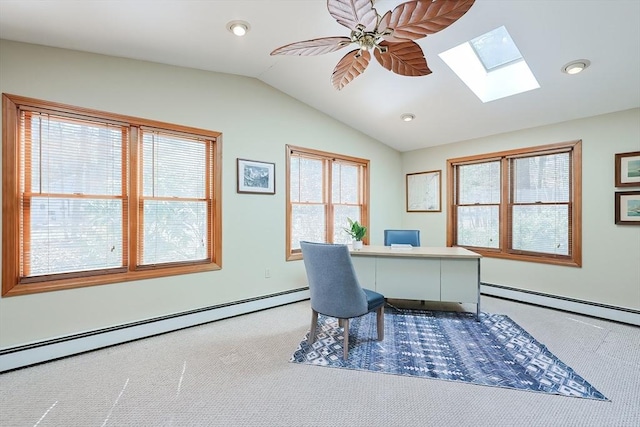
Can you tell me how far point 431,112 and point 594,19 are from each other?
5.95ft

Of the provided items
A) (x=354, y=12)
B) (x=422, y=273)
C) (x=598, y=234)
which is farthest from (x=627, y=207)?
(x=354, y=12)

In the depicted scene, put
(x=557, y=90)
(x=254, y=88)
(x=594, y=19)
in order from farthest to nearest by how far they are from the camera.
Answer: (x=254, y=88) → (x=557, y=90) → (x=594, y=19)

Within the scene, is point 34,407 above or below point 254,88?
below

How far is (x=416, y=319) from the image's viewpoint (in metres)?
3.36

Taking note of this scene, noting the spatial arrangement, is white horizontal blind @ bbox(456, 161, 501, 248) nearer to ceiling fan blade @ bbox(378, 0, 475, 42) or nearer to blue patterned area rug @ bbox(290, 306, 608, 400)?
blue patterned area rug @ bbox(290, 306, 608, 400)

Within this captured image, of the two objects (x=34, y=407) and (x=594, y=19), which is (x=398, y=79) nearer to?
(x=594, y=19)

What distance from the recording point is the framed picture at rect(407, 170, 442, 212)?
4991 mm

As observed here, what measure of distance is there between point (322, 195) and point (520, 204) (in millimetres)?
2875

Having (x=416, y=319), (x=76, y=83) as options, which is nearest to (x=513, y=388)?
(x=416, y=319)

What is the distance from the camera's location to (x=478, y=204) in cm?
460

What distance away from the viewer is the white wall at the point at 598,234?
10.6ft

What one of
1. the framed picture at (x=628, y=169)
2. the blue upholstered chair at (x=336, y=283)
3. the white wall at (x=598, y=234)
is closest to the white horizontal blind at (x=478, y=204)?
the white wall at (x=598, y=234)

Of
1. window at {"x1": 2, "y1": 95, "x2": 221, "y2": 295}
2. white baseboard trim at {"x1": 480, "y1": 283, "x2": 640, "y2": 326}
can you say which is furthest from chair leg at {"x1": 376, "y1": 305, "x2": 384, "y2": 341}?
white baseboard trim at {"x1": 480, "y1": 283, "x2": 640, "y2": 326}

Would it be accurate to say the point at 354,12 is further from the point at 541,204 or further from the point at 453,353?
the point at 541,204
